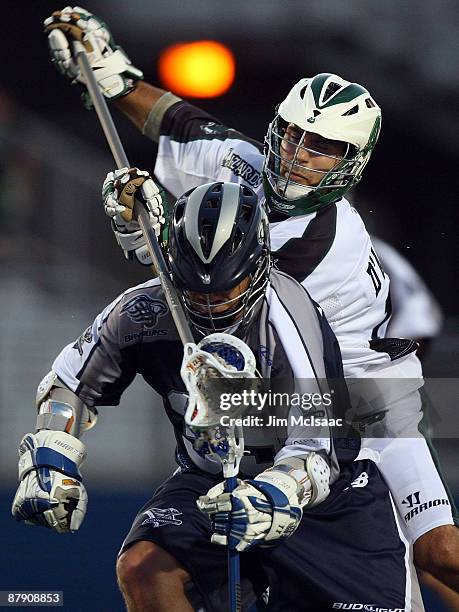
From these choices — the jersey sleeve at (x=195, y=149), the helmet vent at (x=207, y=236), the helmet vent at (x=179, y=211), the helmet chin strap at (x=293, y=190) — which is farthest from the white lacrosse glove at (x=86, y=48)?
the helmet vent at (x=207, y=236)

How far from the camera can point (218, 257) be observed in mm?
2207

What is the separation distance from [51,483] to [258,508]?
1.48ft

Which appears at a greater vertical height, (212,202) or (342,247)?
(212,202)

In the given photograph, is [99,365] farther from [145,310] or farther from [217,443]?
[217,443]

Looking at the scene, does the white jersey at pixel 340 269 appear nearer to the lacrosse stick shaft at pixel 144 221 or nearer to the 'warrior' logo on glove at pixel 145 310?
the lacrosse stick shaft at pixel 144 221

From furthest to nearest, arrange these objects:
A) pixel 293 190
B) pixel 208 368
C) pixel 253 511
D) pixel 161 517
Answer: pixel 293 190
pixel 161 517
pixel 208 368
pixel 253 511

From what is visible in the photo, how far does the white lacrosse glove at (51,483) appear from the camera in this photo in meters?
2.26

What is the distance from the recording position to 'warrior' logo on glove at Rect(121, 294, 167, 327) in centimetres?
235

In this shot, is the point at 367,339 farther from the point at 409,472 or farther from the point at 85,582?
the point at 85,582

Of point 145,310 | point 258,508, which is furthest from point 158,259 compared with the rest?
point 258,508

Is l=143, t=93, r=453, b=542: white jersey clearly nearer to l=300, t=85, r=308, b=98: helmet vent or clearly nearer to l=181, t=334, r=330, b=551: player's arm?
l=300, t=85, r=308, b=98: helmet vent

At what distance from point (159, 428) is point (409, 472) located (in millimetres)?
1508

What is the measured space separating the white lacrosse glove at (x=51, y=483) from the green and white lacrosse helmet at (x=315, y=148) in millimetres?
883

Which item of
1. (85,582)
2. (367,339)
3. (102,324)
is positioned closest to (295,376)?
(102,324)
